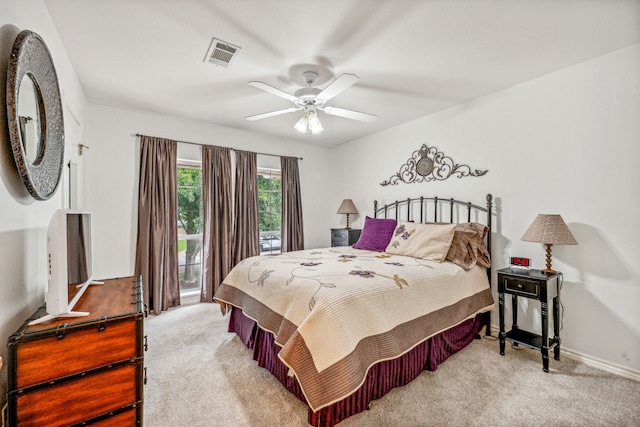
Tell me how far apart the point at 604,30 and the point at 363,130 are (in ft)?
8.92

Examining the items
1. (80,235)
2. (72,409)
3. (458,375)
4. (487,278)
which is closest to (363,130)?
(487,278)

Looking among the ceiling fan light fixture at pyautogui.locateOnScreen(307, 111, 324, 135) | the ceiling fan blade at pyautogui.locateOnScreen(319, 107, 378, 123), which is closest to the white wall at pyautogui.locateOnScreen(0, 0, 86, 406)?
the ceiling fan light fixture at pyautogui.locateOnScreen(307, 111, 324, 135)

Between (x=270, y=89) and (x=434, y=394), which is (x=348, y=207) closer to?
(x=270, y=89)

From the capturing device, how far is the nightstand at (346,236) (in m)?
4.41

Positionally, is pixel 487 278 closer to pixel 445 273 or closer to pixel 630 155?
pixel 445 273

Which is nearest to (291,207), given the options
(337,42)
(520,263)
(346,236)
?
(346,236)

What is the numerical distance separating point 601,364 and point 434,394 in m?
1.57

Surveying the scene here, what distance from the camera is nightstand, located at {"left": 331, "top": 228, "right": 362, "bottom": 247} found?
14.5ft

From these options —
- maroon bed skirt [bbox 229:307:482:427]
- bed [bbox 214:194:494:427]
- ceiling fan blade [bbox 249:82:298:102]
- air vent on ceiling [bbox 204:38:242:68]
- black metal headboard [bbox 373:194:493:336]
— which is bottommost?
maroon bed skirt [bbox 229:307:482:427]

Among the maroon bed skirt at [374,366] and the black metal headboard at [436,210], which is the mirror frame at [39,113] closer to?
the maroon bed skirt at [374,366]

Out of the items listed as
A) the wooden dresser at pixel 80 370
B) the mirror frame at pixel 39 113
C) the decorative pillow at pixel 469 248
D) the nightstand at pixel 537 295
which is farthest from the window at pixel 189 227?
the nightstand at pixel 537 295

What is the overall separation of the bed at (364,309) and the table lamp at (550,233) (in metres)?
0.53

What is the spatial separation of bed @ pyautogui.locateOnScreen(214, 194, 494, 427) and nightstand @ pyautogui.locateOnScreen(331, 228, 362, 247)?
1.01m

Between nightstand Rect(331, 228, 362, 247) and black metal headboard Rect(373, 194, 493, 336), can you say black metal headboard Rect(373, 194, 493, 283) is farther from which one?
nightstand Rect(331, 228, 362, 247)
